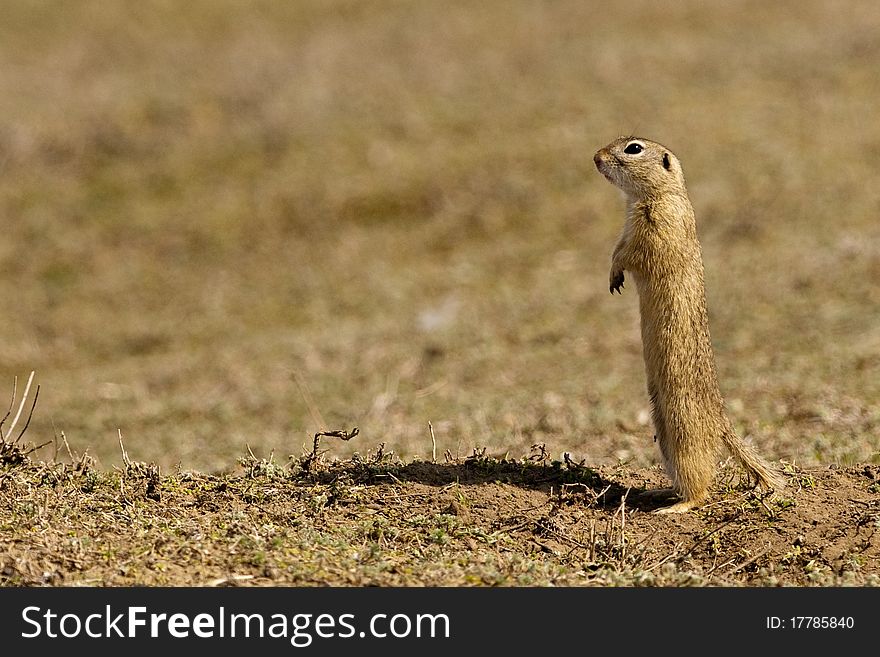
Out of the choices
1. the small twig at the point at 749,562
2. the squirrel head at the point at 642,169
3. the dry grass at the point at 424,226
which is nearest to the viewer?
the small twig at the point at 749,562

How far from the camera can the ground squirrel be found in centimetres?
584

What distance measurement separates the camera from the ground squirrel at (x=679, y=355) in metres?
5.84

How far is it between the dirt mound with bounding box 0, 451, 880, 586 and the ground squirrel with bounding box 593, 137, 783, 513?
0.23 metres

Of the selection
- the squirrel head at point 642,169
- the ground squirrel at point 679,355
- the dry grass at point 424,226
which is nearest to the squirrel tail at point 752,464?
the ground squirrel at point 679,355

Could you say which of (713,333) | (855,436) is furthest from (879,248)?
(855,436)

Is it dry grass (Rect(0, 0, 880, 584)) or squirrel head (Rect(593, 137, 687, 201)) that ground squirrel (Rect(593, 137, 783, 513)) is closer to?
squirrel head (Rect(593, 137, 687, 201))

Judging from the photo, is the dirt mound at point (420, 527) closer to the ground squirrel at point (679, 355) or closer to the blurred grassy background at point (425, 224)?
the ground squirrel at point (679, 355)

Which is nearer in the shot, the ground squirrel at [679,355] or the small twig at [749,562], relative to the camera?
the small twig at [749,562]

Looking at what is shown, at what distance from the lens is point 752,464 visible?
19.8ft

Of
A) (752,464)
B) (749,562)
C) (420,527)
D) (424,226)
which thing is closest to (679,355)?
(752,464)

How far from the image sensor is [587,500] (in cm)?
603

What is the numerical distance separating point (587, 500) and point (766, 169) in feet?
37.0

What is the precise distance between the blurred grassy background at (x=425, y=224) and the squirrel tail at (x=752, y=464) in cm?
163

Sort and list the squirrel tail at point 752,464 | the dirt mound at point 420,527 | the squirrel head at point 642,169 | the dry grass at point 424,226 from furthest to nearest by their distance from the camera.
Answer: the dry grass at point 424,226
the squirrel head at point 642,169
the squirrel tail at point 752,464
the dirt mound at point 420,527
